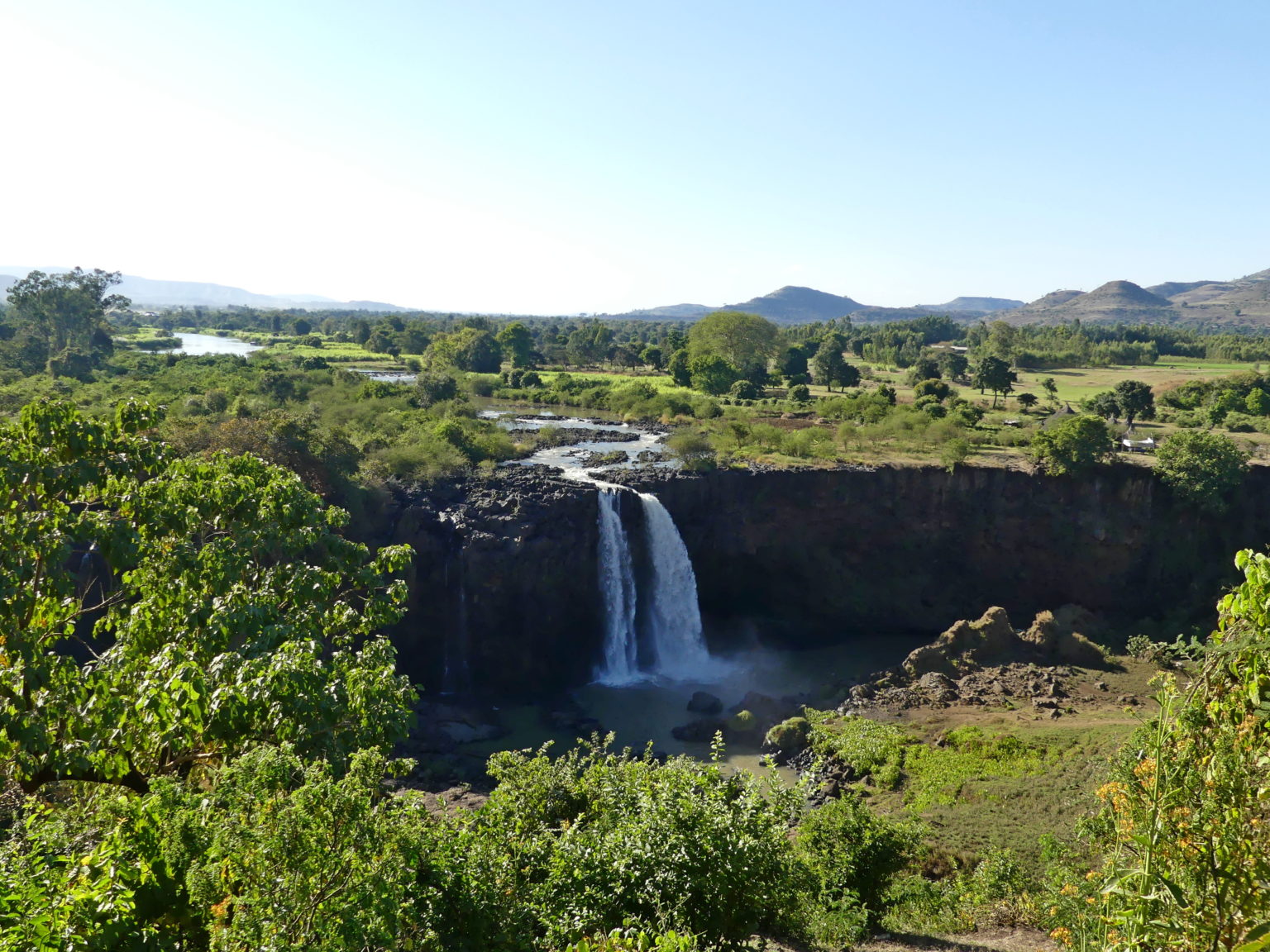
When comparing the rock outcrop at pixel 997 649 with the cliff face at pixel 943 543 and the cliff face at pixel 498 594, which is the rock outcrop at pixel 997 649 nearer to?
the cliff face at pixel 943 543

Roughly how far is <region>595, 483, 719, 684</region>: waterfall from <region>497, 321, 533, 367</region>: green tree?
64.2 m

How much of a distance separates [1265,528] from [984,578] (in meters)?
14.9

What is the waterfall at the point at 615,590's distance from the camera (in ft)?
130

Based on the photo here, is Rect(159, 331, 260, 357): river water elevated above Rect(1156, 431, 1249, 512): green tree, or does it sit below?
above

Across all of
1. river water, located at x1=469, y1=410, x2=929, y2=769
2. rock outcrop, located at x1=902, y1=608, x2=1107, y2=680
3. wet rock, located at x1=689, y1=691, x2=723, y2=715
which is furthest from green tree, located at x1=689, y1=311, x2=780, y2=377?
wet rock, located at x1=689, y1=691, x2=723, y2=715

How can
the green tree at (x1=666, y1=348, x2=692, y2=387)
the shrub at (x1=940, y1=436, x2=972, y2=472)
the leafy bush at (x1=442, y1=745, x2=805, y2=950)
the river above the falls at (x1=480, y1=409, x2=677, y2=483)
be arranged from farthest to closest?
1. the green tree at (x1=666, y1=348, x2=692, y2=387)
2. the river above the falls at (x1=480, y1=409, x2=677, y2=483)
3. the shrub at (x1=940, y1=436, x2=972, y2=472)
4. the leafy bush at (x1=442, y1=745, x2=805, y2=950)

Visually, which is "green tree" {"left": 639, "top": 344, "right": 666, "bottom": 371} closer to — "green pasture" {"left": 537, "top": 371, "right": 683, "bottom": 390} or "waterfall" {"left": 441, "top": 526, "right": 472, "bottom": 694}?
"green pasture" {"left": 537, "top": 371, "right": 683, "bottom": 390}

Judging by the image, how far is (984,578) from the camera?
4491 centimetres

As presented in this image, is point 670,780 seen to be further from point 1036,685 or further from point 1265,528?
point 1265,528

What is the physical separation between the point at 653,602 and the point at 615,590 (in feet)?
7.69

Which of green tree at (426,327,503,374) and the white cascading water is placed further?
green tree at (426,327,503,374)

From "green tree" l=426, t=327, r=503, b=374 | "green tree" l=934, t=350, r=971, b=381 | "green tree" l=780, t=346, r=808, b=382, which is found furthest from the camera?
"green tree" l=426, t=327, r=503, b=374

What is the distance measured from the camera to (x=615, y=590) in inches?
1567

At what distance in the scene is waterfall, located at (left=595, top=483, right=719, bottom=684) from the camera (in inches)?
1559
